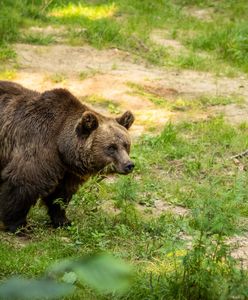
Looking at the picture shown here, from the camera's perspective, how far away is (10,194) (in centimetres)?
515

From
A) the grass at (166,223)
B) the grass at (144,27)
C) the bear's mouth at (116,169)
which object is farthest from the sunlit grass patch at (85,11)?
the bear's mouth at (116,169)

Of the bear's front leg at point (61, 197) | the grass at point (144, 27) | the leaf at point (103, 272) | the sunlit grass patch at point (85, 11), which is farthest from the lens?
the sunlit grass patch at point (85, 11)

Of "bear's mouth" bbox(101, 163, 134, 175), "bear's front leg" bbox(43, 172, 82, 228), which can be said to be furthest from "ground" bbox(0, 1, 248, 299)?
"bear's mouth" bbox(101, 163, 134, 175)

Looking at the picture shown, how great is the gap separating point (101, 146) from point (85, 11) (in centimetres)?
820

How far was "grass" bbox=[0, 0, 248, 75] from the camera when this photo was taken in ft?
37.0

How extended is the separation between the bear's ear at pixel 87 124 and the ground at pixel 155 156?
47 centimetres

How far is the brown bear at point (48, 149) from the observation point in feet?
16.9

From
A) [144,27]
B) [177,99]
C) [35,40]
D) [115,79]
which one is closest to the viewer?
[177,99]

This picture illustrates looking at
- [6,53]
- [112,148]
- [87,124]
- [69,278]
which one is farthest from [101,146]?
[6,53]

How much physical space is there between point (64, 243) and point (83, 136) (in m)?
0.89

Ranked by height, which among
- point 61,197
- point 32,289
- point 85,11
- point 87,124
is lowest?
point 85,11

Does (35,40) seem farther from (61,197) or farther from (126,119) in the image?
(61,197)

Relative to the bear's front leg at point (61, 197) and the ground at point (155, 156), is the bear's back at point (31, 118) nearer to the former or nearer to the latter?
the bear's front leg at point (61, 197)

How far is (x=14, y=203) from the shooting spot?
16.8 ft
